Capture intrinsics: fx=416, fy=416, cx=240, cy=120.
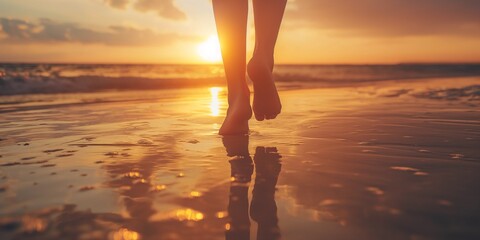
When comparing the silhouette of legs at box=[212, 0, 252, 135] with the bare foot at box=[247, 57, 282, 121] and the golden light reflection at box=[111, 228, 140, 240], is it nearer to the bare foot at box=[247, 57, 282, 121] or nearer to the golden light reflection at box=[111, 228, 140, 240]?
the bare foot at box=[247, 57, 282, 121]

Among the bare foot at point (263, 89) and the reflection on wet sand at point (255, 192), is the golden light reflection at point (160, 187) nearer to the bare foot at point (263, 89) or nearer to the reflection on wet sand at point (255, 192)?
the reflection on wet sand at point (255, 192)

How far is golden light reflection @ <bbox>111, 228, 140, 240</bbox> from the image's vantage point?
0.72 meters

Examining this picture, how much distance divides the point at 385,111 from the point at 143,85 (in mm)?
5688

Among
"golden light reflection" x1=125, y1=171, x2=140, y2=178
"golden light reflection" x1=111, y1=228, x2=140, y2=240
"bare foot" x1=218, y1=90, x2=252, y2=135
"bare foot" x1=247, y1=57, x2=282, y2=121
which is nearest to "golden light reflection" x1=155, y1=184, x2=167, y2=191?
"golden light reflection" x1=125, y1=171, x2=140, y2=178

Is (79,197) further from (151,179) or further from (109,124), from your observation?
(109,124)

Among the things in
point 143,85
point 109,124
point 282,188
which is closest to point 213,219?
point 282,188

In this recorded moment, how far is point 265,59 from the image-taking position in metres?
2.05

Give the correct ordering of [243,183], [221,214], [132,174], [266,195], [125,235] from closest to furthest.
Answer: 1. [125,235]
2. [221,214]
3. [266,195]
4. [243,183]
5. [132,174]

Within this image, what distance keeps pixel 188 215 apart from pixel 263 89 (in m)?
1.29

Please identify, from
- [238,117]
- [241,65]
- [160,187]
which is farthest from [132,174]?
[241,65]

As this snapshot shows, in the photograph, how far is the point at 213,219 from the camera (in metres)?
0.80

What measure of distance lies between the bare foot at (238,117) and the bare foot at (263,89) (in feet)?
0.32

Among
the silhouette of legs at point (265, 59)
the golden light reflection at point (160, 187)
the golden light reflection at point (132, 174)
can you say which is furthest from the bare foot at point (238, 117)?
the golden light reflection at point (160, 187)

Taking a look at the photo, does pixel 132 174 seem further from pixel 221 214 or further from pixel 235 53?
pixel 235 53
